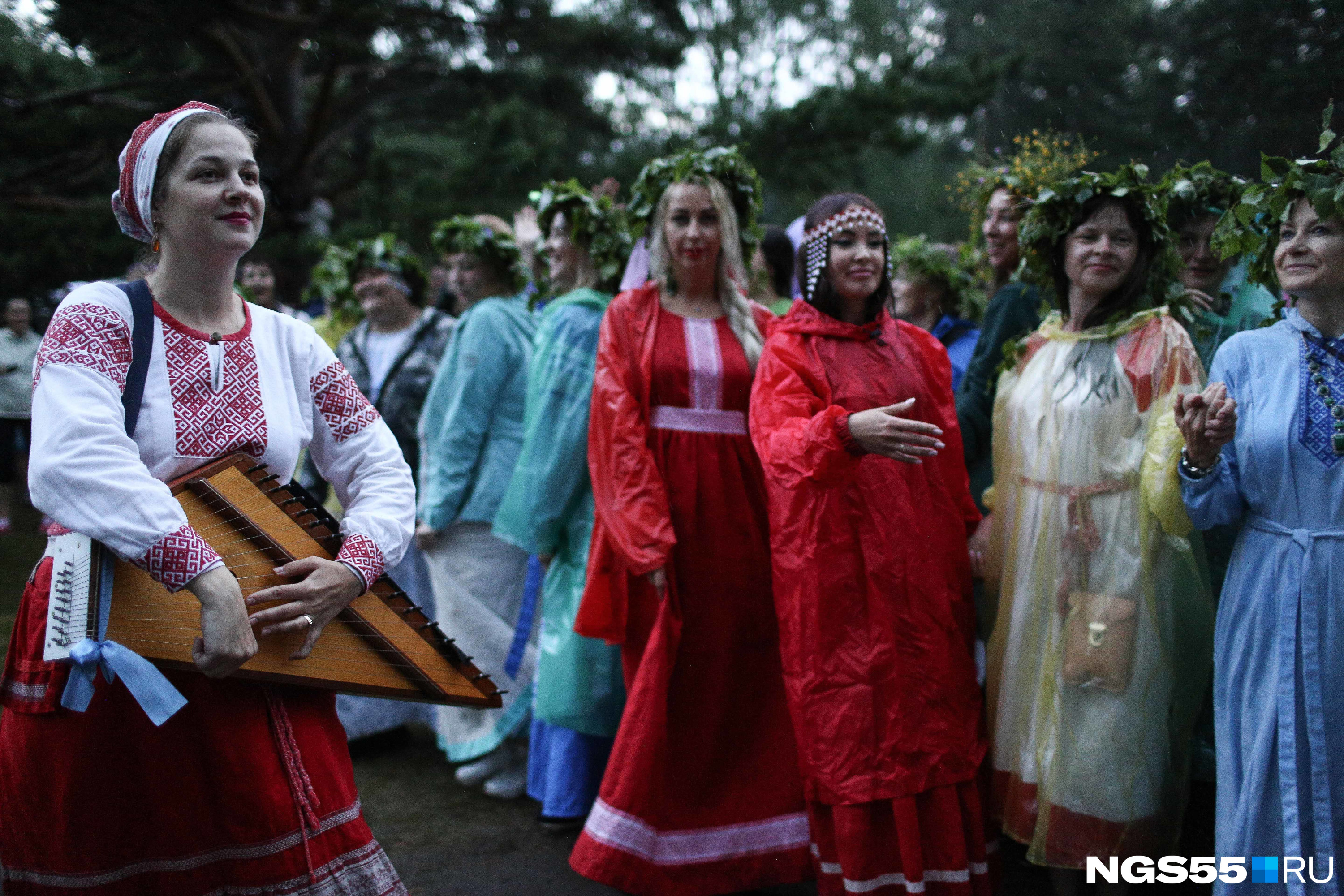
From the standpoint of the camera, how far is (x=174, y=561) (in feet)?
5.61

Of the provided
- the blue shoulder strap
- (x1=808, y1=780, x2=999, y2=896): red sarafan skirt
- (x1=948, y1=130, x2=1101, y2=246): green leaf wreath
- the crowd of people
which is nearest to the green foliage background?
(x1=948, y1=130, x2=1101, y2=246): green leaf wreath

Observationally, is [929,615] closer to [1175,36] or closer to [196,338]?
[196,338]

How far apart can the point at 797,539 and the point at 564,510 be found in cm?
129

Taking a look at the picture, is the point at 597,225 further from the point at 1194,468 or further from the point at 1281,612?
the point at 1281,612

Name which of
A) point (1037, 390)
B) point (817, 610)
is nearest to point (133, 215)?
point (817, 610)

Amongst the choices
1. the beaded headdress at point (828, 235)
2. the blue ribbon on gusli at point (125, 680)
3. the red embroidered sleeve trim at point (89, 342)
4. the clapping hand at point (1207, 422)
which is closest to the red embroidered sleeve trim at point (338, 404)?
the red embroidered sleeve trim at point (89, 342)

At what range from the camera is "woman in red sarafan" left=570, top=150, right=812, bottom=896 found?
338 centimetres

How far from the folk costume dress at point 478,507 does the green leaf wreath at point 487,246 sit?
375 millimetres

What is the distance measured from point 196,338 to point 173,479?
0.88ft

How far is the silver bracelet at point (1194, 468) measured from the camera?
2654 millimetres

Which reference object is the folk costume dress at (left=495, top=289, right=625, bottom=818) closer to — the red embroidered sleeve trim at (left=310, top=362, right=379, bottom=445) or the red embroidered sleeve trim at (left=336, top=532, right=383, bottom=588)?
the red embroidered sleeve trim at (left=310, top=362, right=379, bottom=445)

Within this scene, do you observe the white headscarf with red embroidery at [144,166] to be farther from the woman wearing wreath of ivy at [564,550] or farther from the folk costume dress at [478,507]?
the folk costume dress at [478,507]

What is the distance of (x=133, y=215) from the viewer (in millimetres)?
2020

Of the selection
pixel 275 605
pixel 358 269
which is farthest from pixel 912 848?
pixel 358 269
